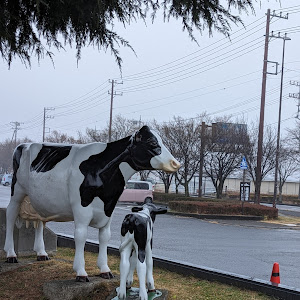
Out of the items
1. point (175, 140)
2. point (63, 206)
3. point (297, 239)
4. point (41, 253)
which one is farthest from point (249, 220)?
point (63, 206)

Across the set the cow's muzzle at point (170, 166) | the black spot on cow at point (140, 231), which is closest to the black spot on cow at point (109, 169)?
the cow's muzzle at point (170, 166)

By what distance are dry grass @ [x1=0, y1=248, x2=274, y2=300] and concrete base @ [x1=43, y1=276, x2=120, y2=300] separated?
9cm

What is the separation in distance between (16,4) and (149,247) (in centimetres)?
321

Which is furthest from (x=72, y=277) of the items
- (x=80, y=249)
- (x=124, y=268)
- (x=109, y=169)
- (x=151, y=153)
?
(x=151, y=153)

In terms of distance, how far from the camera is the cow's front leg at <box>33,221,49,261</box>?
25.8 feet

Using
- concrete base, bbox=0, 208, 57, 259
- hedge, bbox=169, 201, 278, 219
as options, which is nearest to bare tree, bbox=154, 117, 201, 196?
hedge, bbox=169, 201, 278, 219

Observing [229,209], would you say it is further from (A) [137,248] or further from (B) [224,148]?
(A) [137,248]

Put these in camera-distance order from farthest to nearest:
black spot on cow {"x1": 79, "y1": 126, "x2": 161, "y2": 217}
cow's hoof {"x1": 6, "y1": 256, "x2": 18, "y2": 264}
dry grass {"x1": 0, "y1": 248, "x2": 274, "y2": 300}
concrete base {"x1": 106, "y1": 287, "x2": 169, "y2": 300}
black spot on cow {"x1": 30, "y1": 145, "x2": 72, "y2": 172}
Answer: cow's hoof {"x1": 6, "y1": 256, "x2": 18, "y2": 264} < black spot on cow {"x1": 30, "y1": 145, "x2": 72, "y2": 172} < dry grass {"x1": 0, "y1": 248, "x2": 274, "y2": 300} < black spot on cow {"x1": 79, "y1": 126, "x2": 161, "y2": 217} < concrete base {"x1": 106, "y1": 287, "x2": 169, "y2": 300}

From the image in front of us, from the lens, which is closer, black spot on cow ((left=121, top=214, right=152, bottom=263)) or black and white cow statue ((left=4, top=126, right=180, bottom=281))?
black spot on cow ((left=121, top=214, right=152, bottom=263))

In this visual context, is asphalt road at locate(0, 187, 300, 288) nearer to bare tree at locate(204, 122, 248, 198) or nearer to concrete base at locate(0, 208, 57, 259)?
concrete base at locate(0, 208, 57, 259)

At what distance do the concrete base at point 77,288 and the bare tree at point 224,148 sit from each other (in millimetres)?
24386

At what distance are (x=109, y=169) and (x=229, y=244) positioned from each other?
8.41 m

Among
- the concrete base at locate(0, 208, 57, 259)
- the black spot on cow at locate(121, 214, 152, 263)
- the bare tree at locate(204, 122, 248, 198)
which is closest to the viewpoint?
the black spot on cow at locate(121, 214, 152, 263)

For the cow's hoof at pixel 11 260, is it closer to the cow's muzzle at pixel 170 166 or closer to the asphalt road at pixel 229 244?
the cow's muzzle at pixel 170 166
